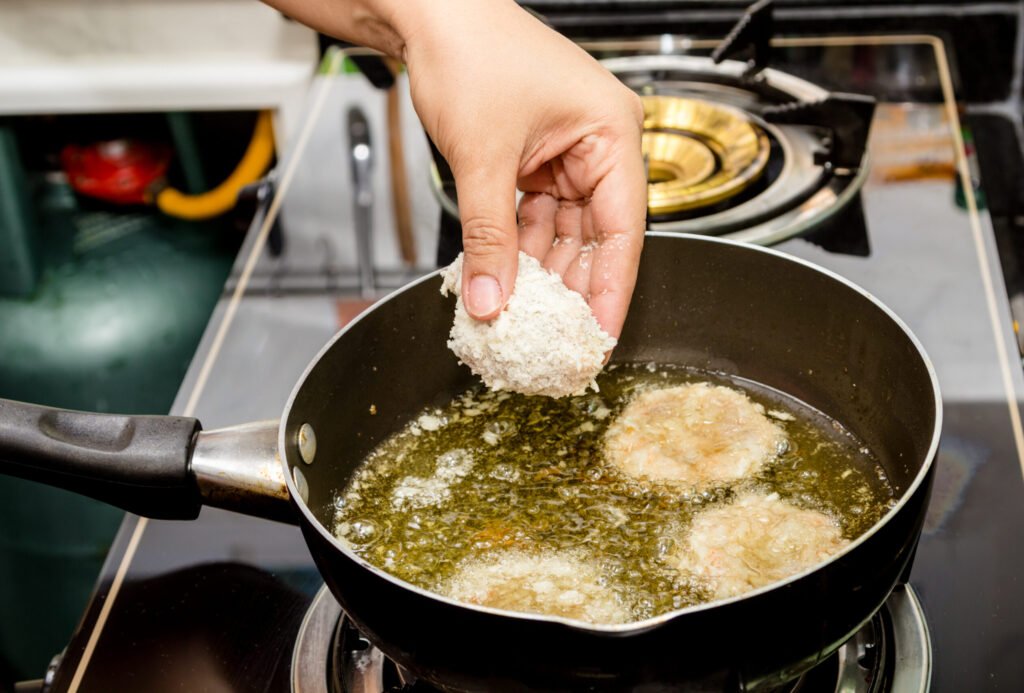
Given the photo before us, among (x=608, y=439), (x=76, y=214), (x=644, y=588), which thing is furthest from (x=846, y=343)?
(x=76, y=214)

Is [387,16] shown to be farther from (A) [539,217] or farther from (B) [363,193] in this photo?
(B) [363,193]

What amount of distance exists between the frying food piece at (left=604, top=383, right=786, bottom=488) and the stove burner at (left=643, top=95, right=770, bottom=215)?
0.36 metres

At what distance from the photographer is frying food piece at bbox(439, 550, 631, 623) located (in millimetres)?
942

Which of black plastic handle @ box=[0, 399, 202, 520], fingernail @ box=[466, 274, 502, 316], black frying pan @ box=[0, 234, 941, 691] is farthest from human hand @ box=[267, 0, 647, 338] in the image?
black plastic handle @ box=[0, 399, 202, 520]

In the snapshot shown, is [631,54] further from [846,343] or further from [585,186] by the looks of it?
[846,343]

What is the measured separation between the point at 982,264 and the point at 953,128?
1.23 feet

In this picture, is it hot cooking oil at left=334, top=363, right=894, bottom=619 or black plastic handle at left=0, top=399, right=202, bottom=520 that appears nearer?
black plastic handle at left=0, top=399, right=202, bottom=520

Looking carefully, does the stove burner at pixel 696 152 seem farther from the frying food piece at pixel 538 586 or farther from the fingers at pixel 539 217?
the frying food piece at pixel 538 586

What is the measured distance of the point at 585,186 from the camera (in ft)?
3.95

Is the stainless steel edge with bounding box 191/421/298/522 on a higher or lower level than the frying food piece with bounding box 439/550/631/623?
higher

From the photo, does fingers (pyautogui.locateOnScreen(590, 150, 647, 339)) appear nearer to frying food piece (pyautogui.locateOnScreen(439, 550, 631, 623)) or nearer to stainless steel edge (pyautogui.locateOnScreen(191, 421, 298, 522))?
frying food piece (pyautogui.locateOnScreen(439, 550, 631, 623))

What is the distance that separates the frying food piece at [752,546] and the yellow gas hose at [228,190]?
182 cm

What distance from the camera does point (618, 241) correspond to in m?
1.14

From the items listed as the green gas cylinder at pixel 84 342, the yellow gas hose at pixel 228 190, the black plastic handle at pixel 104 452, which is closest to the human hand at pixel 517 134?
the black plastic handle at pixel 104 452
